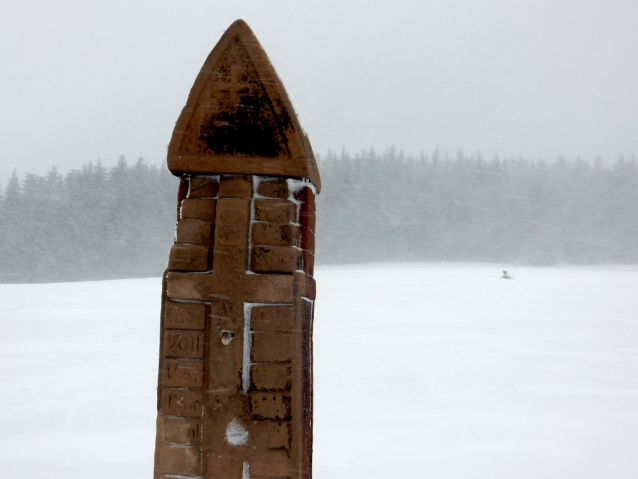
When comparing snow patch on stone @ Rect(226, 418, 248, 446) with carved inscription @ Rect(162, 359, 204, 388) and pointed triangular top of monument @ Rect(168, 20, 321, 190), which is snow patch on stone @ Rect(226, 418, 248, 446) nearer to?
carved inscription @ Rect(162, 359, 204, 388)

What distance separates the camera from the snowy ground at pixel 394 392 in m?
4.55

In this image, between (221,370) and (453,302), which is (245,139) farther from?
(453,302)

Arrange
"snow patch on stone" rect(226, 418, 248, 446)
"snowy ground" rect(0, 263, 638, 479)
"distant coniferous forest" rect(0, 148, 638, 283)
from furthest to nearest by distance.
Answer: "distant coniferous forest" rect(0, 148, 638, 283), "snowy ground" rect(0, 263, 638, 479), "snow patch on stone" rect(226, 418, 248, 446)

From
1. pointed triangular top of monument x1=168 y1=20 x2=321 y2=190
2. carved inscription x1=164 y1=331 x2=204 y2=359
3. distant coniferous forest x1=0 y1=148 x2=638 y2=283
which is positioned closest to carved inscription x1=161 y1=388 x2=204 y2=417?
carved inscription x1=164 y1=331 x2=204 y2=359

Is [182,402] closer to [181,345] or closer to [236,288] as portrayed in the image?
[181,345]

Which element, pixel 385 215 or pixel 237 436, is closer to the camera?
pixel 237 436

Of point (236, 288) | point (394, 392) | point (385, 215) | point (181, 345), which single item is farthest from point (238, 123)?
point (385, 215)

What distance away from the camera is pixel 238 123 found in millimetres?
1547

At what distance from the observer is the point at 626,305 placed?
53.7ft

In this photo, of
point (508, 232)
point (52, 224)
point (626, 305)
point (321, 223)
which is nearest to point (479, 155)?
point (508, 232)

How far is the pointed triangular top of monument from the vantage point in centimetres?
153

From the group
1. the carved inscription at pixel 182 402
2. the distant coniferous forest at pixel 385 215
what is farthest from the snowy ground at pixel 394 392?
the distant coniferous forest at pixel 385 215

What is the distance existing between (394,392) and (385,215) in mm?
44104

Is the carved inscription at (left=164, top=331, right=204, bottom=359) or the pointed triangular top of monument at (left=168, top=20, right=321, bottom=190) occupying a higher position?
the pointed triangular top of monument at (left=168, top=20, right=321, bottom=190)
